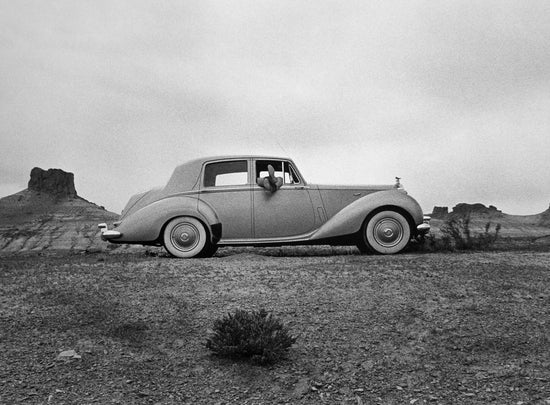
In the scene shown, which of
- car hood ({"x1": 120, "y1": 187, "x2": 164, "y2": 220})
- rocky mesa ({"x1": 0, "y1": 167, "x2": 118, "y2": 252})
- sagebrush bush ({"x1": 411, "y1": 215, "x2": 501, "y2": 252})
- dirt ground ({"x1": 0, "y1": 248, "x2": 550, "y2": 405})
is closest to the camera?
dirt ground ({"x1": 0, "y1": 248, "x2": 550, "y2": 405})

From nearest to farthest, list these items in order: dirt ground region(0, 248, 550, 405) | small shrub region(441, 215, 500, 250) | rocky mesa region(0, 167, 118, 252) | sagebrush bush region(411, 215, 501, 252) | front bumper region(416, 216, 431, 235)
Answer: dirt ground region(0, 248, 550, 405)
front bumper region(416, 216, 431, 235)
sagebrush bush region(411, 215, 501, 252)
small shrub region(441, 215, 500, 250)
rocky mesa region(0, 167, 118, 252)

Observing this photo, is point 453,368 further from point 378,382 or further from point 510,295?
point 510,295

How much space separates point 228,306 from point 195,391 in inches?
76.7

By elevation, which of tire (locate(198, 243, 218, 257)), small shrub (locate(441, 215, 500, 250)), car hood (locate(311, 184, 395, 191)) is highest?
car hood (locate(311, 184, 395, 191))

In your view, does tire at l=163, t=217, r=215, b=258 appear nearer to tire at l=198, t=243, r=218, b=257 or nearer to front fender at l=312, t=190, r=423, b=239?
tire at l=198, t=243, r=218, b=257

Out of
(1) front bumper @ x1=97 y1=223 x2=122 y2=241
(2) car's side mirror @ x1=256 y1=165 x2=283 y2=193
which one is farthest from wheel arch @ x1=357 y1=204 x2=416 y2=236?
(1) front bumper @ x1=97 y1=223 x2=122 y2=241

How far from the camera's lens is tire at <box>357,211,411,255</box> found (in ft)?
35.3

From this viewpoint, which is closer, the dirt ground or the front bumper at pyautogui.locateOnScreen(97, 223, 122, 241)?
the dirt ground

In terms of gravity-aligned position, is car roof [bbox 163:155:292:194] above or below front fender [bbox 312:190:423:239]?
above

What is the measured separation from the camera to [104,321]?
6855mm

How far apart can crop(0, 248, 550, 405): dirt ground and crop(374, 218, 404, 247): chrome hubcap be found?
1.40 meters

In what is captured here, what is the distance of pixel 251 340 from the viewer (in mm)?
5812

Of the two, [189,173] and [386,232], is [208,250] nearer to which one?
[189,173]

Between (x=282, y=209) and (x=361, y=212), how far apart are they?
146 cm
